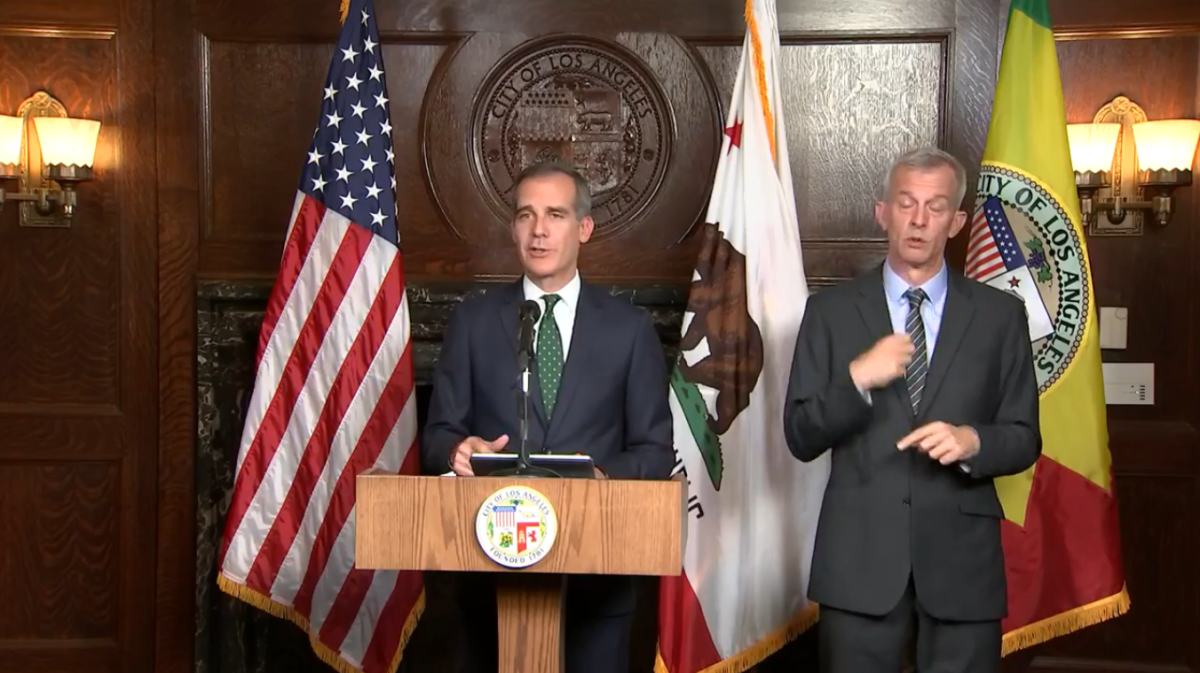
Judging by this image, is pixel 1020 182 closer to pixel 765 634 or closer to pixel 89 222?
pixel 765 634

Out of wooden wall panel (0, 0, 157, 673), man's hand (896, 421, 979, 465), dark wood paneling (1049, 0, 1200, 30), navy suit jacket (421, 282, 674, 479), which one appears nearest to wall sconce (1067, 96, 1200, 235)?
dark wood paneling (1049, 0, 1200, 30)

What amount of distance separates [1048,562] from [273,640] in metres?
2.39

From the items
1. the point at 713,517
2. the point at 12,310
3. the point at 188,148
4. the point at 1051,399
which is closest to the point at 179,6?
the point at 188,148

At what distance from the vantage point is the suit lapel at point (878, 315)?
2.49 metres

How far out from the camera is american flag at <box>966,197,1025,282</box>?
10.9ft

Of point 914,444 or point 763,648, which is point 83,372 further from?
point 914,444

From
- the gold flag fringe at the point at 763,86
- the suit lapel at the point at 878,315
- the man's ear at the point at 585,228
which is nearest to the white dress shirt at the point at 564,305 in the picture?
the man's ear at the point at 585,228

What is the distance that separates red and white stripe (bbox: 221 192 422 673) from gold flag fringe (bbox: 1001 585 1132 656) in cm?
163

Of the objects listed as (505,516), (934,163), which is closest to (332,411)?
(505,516)

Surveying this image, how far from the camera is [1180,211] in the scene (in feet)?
12.4

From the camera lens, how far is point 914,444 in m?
2.33

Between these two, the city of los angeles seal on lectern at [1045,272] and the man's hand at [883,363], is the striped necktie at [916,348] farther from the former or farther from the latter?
the city of los angeles seal on lectern at [1045,272]

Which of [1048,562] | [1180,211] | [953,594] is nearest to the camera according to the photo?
[953,594]

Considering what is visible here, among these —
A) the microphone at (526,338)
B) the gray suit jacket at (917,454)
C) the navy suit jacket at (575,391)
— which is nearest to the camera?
the microphone at (526,338)
